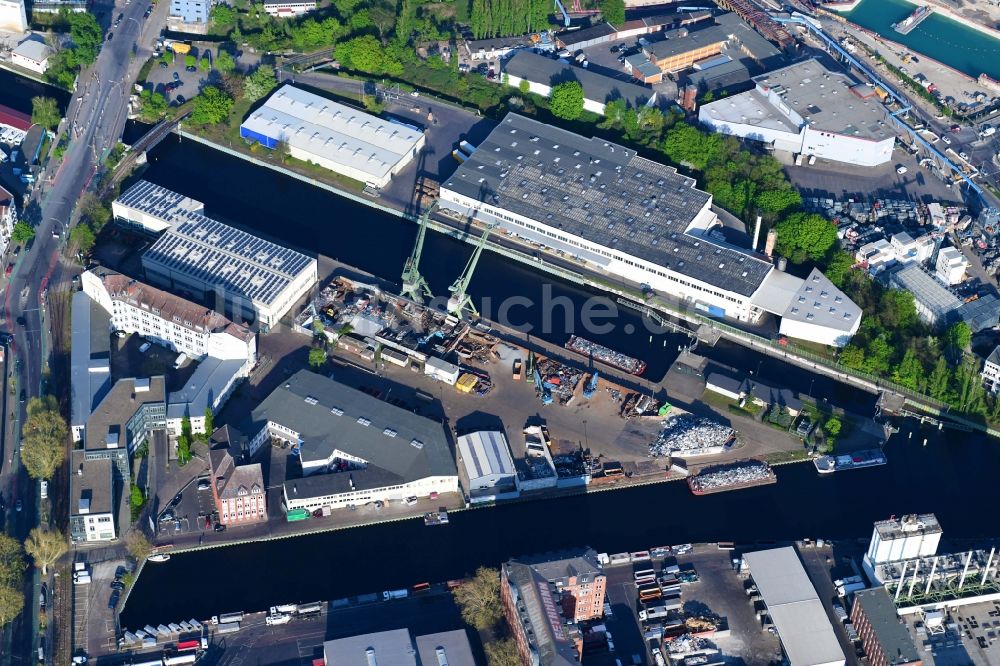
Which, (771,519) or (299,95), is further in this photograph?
(299,95)

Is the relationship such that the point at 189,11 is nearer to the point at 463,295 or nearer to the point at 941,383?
the point at 463,295

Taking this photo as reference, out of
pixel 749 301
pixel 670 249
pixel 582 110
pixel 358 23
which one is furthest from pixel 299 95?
pixel 749 301

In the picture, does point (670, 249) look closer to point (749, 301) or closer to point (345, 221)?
point (749, 301)

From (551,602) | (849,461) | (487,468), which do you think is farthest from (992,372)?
(551,602)

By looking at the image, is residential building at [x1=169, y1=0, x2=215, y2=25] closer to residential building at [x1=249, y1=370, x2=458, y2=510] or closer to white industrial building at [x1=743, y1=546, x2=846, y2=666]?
residential building at [x1=249, y1=370, x2=458, y2=510]

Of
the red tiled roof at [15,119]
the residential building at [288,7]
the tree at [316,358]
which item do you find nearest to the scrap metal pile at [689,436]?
the tree at [316,358]
